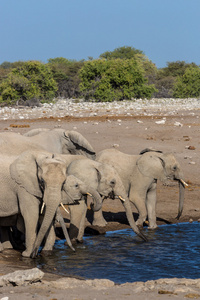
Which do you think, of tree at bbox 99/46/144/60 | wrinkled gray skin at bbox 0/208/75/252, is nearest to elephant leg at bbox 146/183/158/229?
wrinkled gray skin at bbox 0/208/75/252

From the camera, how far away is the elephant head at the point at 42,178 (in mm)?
7691

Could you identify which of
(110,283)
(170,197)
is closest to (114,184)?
(110,283)

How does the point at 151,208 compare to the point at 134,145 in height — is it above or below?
below

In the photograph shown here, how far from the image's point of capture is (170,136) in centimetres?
2030

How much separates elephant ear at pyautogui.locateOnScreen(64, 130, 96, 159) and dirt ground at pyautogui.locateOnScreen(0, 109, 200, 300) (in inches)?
44.5

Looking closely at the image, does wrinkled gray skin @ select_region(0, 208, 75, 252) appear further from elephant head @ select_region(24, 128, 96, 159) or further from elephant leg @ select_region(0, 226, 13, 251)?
elephant head @ select_region(24, 128, 96, 159)

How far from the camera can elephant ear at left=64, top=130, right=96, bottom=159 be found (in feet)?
39.0

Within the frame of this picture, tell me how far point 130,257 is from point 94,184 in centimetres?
122

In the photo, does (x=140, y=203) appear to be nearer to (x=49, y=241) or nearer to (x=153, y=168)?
(x=153, y=168)

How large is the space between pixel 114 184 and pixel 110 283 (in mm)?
2922

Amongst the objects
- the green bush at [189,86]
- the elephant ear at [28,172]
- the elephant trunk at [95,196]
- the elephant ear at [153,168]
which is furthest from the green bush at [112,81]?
the elephant ear at [28,172]

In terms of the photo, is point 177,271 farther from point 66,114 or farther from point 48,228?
point 66,114

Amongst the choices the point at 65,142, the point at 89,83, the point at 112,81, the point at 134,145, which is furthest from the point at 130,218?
the point at 89,83

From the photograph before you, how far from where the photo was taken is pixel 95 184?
29.7ft
